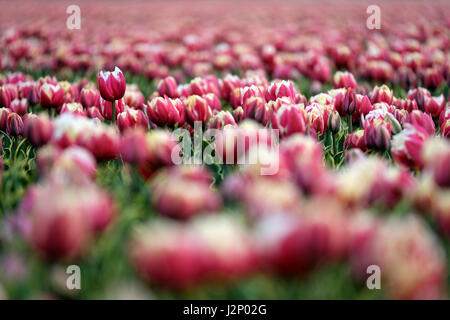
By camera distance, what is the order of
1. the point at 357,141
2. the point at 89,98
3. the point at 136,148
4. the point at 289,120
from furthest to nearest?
the point at 89,98
the point at 357,141
the point at 289,120
the point at 136,148

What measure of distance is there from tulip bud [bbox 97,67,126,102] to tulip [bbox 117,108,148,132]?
7.9 inches

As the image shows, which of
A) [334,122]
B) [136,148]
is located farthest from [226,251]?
[334,122]

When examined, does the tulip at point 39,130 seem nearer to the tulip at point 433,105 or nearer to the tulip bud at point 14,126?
the tulip bud at point 14,126

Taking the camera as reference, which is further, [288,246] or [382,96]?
[382,96]

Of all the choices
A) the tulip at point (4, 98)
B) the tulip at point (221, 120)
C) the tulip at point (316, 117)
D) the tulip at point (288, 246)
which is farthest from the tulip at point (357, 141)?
the tulip at point (4, 98)

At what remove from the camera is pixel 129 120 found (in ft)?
5.55

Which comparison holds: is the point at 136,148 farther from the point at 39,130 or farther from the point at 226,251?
the point at 226,251

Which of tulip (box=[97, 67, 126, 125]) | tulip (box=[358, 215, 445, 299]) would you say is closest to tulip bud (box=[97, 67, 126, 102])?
tulip (box=[97, 67, 126, 125])

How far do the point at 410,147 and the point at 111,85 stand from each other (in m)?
1.10

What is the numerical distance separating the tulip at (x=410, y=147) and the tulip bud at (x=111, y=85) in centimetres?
103

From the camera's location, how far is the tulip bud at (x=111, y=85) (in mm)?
1864

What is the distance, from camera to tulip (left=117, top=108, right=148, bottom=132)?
167 centimetres

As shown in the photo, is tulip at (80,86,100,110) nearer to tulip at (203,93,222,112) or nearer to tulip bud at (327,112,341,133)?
tulip at (203,93,222,112)

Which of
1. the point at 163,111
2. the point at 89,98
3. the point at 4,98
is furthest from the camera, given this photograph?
the point at 89,98
